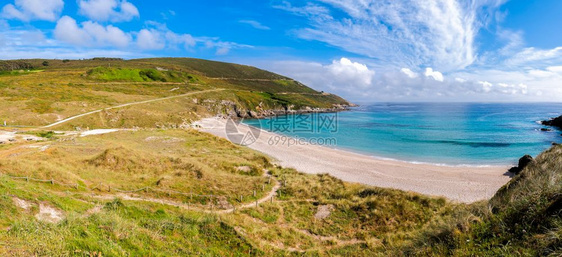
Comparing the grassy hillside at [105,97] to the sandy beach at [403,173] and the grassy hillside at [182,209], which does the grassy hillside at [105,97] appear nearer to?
the grassy hillside at [182,209]

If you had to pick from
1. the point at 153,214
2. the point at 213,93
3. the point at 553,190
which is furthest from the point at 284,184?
the point at 213,93

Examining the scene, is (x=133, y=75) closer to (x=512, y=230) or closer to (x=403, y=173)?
(x=403, y=173)

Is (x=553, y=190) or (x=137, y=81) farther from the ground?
(x=137, y=81)

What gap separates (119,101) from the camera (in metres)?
71.9

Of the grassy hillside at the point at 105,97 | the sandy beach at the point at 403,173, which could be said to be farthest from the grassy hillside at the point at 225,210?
the grassy hillside at the point at 105,97

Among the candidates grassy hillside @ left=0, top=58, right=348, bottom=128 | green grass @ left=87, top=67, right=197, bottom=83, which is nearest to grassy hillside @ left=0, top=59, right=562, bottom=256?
grassy hillside @ left=0, top=58, right=348, bottom=128

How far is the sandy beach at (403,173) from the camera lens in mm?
27016

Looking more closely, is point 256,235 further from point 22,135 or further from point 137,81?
point 137,81

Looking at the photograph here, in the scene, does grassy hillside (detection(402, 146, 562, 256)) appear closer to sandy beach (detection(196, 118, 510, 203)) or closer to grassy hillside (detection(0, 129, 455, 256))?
grassy hillside (detection(0, 129, 455, 256))

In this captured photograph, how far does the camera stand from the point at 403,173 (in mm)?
33125

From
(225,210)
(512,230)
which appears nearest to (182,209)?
(225,210)

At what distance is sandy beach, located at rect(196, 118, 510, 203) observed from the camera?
2702 cm

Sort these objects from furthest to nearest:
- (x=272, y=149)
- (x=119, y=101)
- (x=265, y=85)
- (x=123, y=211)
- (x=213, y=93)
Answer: (x=265, y=85) → (x=213, y=93) → (x=119, y=101) → (x=272, y=149) → (x=123, y=211)

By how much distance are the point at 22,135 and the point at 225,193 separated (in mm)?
36297
